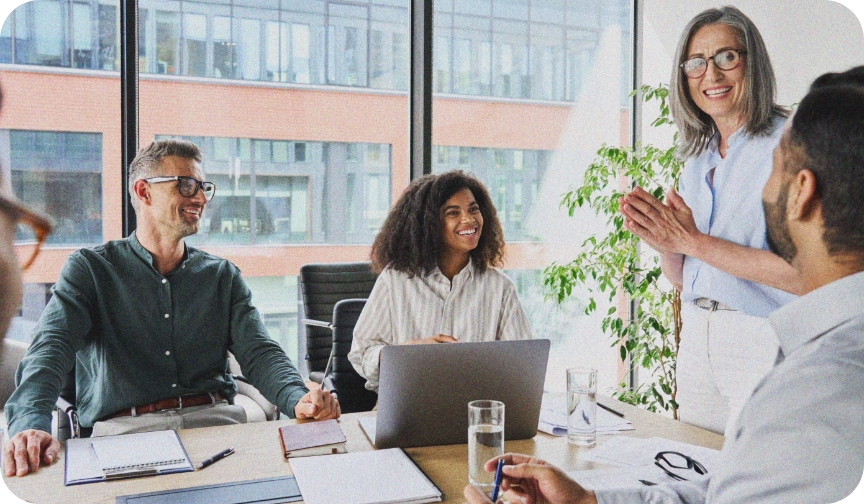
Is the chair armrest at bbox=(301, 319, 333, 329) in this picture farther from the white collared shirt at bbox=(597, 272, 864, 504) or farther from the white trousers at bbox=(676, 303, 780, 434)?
the white collared shirt at bbox=(597, 272, 864, 504)

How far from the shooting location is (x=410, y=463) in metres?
1.41

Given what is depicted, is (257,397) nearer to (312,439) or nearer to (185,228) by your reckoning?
(185,228)

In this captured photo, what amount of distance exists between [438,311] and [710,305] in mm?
805

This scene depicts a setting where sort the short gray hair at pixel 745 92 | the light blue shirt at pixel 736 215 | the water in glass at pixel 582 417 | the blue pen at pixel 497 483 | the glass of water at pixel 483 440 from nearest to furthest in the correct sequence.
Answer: the blue pen at pixel 497 483
the glass of water at pixel 483 440
the water in glass at pixel 582 417
the light blue shirt at pixel 736 215
the short gray hair at pixel 745 92

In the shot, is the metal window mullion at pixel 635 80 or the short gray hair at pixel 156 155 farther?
the metal window mullion at pixel 635 80

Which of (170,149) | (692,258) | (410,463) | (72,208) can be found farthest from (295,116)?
(410,463)

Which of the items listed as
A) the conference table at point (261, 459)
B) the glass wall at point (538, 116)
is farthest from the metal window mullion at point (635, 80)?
the conference table at point (261, 459)

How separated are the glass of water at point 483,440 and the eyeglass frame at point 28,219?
1.11 metres

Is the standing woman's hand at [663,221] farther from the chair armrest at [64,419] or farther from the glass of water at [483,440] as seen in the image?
the chair armrest at [64,419]

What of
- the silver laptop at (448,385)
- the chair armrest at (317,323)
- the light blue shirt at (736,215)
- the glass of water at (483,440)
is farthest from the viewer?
the chair armrest at (317,323)

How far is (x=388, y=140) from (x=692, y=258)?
6.89 ft

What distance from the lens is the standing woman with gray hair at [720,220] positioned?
178 centimetres

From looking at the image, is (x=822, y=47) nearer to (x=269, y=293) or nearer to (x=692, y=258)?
(x=692, y=258)

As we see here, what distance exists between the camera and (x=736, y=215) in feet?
6.28
